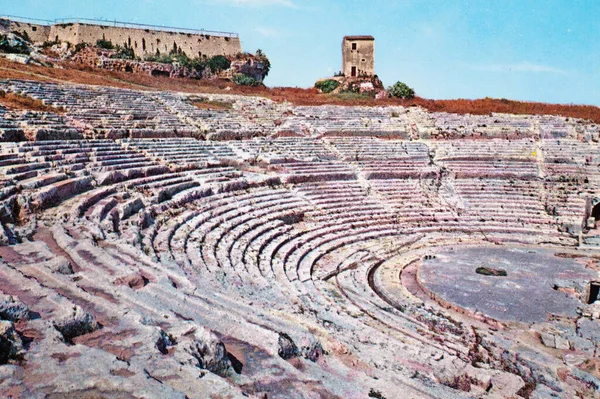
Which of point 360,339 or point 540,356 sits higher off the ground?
point 360,339

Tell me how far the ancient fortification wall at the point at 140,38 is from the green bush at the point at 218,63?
9.96 feet

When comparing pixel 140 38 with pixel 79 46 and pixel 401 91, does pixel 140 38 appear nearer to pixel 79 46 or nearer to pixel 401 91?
pixel 79 46

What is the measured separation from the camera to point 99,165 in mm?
14281

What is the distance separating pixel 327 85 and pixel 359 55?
5.83 m

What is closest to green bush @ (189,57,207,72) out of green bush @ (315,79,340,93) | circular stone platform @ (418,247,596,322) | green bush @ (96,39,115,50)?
green bush @ (96,39,115,50)

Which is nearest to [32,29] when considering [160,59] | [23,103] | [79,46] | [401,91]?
[79,46]

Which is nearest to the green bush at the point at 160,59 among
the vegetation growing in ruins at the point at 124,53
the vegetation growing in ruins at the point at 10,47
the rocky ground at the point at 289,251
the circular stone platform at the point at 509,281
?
the vegetation growing in ruins at the point at 124,53

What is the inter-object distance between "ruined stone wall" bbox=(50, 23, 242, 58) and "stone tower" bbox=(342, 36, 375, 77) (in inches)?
455

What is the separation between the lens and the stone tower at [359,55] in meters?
45.2

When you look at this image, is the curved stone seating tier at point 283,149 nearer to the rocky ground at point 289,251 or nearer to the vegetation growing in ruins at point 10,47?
the rocky ground at point 289,251

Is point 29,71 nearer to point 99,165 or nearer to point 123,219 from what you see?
point 99,165

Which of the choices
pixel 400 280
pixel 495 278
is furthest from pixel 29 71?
pixel 495 278

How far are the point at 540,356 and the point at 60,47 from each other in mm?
44244

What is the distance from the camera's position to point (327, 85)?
4212 cm
